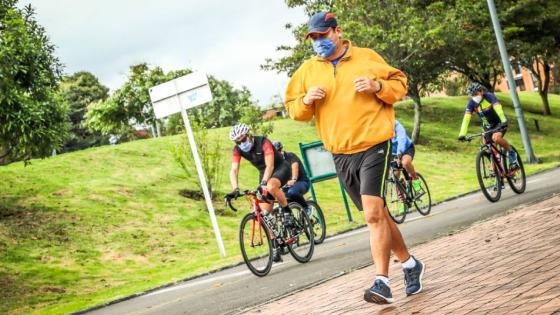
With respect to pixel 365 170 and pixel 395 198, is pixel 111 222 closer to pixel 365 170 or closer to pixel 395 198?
pixel 395 198

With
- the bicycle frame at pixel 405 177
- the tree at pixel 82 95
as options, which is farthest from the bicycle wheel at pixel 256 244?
the tree at pixel 82 95

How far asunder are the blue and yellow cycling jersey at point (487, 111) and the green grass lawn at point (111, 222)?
493 cm

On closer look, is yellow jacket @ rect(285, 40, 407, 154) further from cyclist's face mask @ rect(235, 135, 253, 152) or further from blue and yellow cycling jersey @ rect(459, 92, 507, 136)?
blue and yellow cycling jersey @ rect(459, 92, 507, 136)

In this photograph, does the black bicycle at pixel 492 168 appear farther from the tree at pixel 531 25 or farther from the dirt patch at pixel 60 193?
the tree at pixel 531 25

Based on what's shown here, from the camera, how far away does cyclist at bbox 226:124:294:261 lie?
1103cm

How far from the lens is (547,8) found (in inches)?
1655

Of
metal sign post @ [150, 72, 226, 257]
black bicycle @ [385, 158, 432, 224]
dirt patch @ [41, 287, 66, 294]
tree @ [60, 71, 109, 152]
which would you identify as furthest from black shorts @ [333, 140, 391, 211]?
tree @ [60, 71, 109, 152]

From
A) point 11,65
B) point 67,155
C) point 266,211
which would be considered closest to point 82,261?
point 11,65

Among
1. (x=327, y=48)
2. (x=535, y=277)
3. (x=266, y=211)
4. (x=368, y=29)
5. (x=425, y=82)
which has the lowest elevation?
(x=535, y=277)

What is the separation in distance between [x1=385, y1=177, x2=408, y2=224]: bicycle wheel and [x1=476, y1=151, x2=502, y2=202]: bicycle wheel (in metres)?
1.42

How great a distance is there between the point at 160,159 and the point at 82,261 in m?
13.2

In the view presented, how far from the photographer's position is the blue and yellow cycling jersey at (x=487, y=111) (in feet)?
44.8

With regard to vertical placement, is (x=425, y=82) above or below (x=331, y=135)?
above

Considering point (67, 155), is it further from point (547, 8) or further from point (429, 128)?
point (547, 8)
